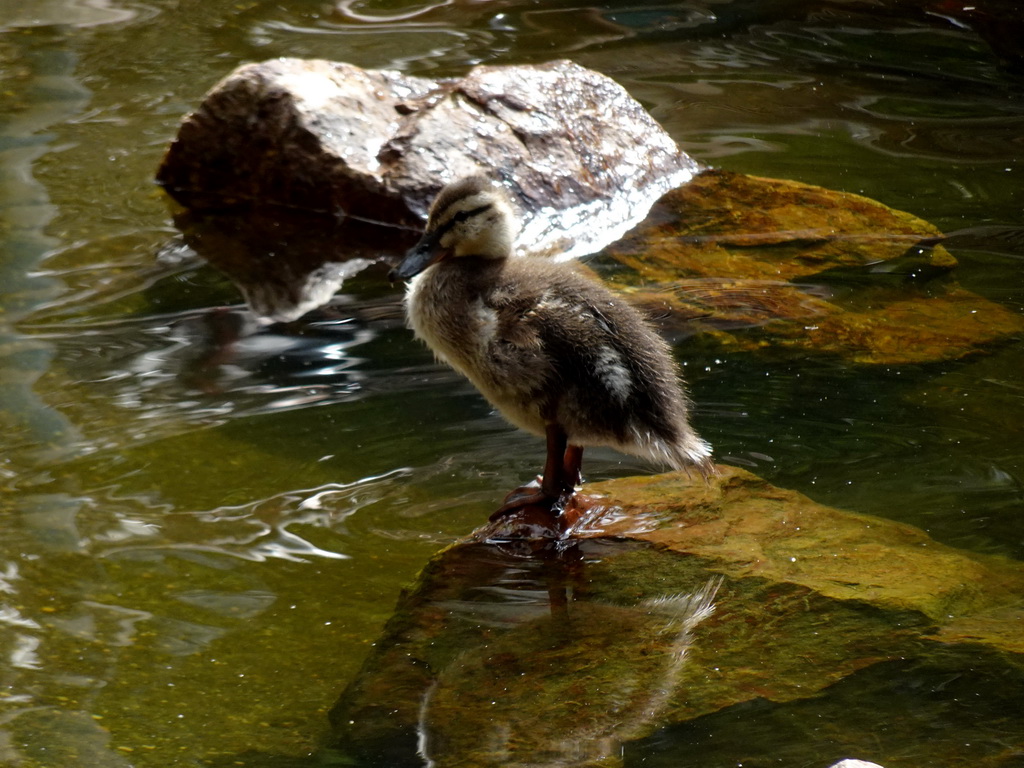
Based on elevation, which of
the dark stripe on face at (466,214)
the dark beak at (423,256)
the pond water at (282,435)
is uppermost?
the dark stripe on face at (466,214)

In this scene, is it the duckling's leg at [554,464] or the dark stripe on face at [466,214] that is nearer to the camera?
the duckling's leg at [554,464]

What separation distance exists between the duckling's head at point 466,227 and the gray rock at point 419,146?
2.41m

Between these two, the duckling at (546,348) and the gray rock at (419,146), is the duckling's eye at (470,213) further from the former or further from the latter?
the gray rock at (419,146)

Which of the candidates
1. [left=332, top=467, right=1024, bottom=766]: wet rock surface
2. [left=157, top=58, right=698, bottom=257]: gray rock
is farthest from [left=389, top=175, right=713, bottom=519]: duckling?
[left=157, top=58, right=698, bottom=257]: gray rock

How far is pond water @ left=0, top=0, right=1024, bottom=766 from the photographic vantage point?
347 centimetres

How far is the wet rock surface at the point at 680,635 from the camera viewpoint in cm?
311

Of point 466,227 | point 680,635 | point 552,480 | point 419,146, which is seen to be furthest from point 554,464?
point 419,146

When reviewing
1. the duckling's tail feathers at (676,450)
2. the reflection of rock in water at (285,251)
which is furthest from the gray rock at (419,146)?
the duckling's tail feathers at (676,450)

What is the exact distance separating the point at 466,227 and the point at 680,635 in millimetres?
1570

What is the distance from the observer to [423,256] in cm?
438

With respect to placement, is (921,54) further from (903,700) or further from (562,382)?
(903,700)

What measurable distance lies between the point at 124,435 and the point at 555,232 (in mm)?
2849

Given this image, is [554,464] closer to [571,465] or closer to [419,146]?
[571,465]

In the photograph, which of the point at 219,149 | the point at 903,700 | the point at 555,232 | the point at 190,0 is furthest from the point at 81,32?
the point at 903,700
